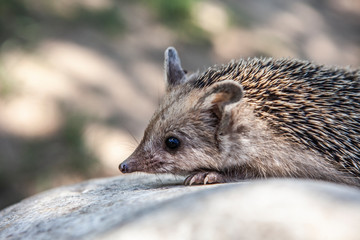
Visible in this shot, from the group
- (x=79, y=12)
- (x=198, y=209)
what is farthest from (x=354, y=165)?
(x=79, y=12)

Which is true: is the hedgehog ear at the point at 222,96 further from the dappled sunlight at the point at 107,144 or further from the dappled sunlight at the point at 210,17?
the dappled sunlight at the point at 210,17

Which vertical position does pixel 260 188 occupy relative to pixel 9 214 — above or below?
below

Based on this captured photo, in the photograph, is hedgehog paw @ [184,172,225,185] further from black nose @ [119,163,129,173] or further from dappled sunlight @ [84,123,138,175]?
dappled sunlight @ [84,123,138,175]

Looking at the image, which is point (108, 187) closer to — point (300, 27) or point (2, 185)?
point (2, 185)

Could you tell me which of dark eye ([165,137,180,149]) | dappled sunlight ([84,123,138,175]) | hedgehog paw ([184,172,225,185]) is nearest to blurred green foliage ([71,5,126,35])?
dappled sunlight ([84,123,138,175])

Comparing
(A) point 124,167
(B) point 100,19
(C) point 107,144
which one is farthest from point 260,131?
(B) point 100,19

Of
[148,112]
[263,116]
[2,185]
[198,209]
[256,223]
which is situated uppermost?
[148,112]
